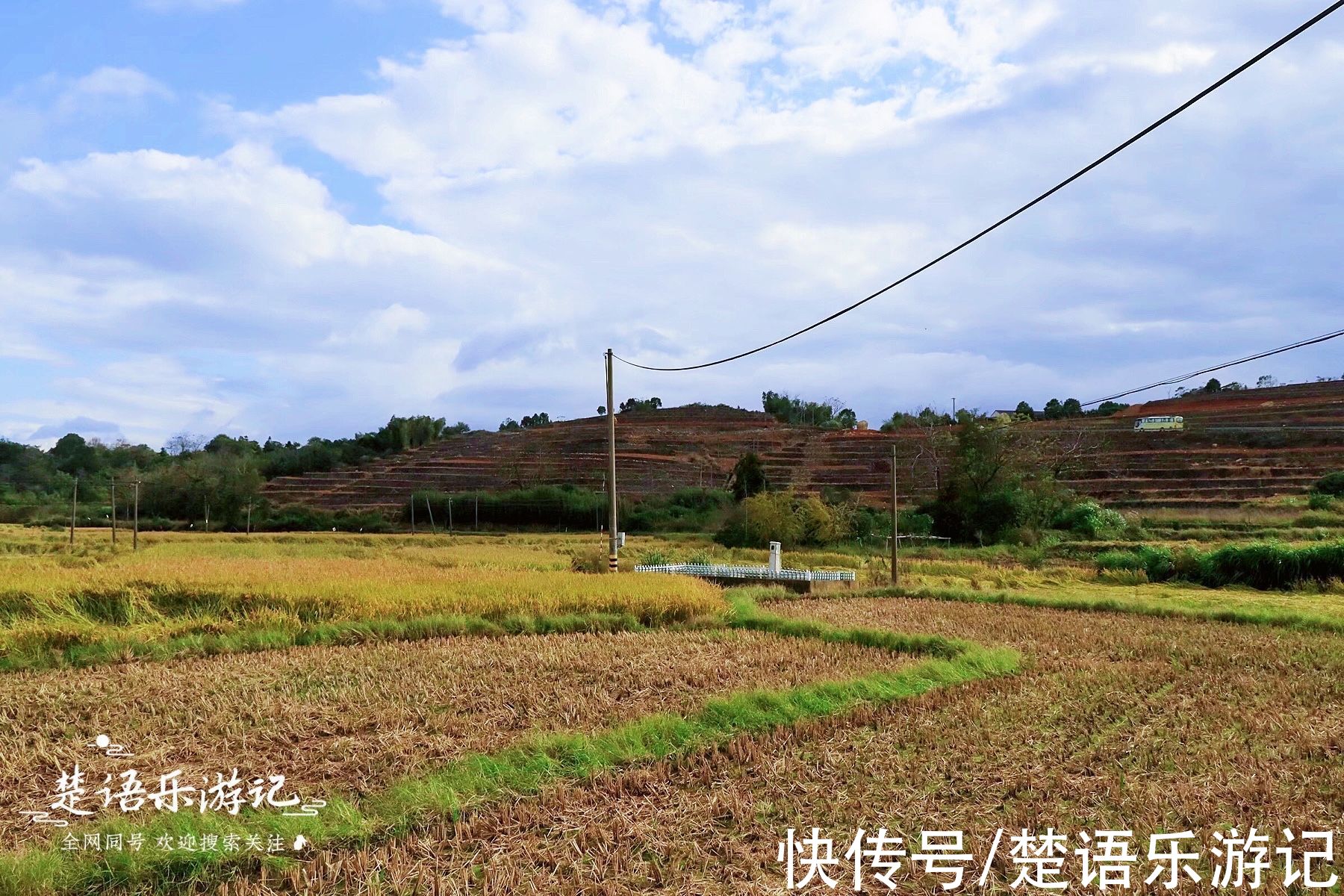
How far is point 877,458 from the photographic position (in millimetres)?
59219

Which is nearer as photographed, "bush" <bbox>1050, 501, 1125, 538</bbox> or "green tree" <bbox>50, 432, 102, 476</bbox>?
"bush" <bbox>1050, 501, 1125, 538</bbox>

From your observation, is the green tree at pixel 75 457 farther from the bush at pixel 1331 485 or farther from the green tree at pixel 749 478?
the bush at pixel 1331 485

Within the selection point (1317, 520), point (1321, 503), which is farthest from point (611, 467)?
point (1321, 503)

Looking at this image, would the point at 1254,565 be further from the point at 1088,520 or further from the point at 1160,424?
the point at 1160,424

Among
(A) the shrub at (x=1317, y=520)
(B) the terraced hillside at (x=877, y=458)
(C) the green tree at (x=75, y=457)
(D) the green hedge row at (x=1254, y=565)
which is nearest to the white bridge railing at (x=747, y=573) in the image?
(D) the green hedge row at (x=1254, y=565)

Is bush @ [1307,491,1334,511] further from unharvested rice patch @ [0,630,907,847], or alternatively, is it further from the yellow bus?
unharvested rice patch @ [0,630,907,847]

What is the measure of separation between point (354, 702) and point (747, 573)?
583 inches

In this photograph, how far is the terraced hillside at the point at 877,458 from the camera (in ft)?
159

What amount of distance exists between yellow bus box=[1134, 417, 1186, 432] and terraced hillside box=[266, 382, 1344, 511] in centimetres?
107

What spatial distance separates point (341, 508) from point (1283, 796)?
53549 mm

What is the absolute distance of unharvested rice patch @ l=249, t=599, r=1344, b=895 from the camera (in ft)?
13.0

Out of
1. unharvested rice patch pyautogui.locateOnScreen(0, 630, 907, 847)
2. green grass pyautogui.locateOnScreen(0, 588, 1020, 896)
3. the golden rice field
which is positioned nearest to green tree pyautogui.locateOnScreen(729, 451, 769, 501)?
the golden rice field

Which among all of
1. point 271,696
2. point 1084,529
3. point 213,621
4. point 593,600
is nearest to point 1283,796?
point 271,696

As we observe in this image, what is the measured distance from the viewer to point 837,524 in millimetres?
34531
